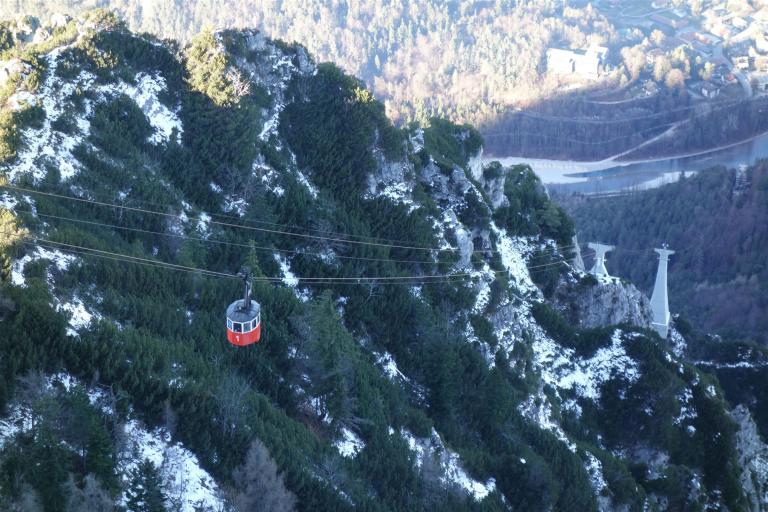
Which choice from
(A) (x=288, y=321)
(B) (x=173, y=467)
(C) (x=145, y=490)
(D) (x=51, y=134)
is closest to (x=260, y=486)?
(B) (x=173, y=467)

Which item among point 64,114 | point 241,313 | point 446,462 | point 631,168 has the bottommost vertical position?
point 446,462

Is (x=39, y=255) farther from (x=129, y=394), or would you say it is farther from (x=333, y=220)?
(x=333, y=220)

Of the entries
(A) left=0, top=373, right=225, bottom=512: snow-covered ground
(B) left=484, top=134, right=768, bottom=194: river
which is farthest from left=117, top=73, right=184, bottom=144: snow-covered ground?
(B) left=484, top=134, right=768, bottom=194: river

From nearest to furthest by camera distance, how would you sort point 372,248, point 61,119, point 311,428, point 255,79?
point 311,428
point 61,119
point 372,248
point 255,79

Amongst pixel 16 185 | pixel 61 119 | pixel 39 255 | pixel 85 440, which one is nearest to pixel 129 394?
pixel 85 440

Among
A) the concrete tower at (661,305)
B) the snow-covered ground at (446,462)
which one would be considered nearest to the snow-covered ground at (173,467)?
the snow-covered ground at (446,462)

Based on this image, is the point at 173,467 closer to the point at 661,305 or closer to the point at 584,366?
the point at 584,366
